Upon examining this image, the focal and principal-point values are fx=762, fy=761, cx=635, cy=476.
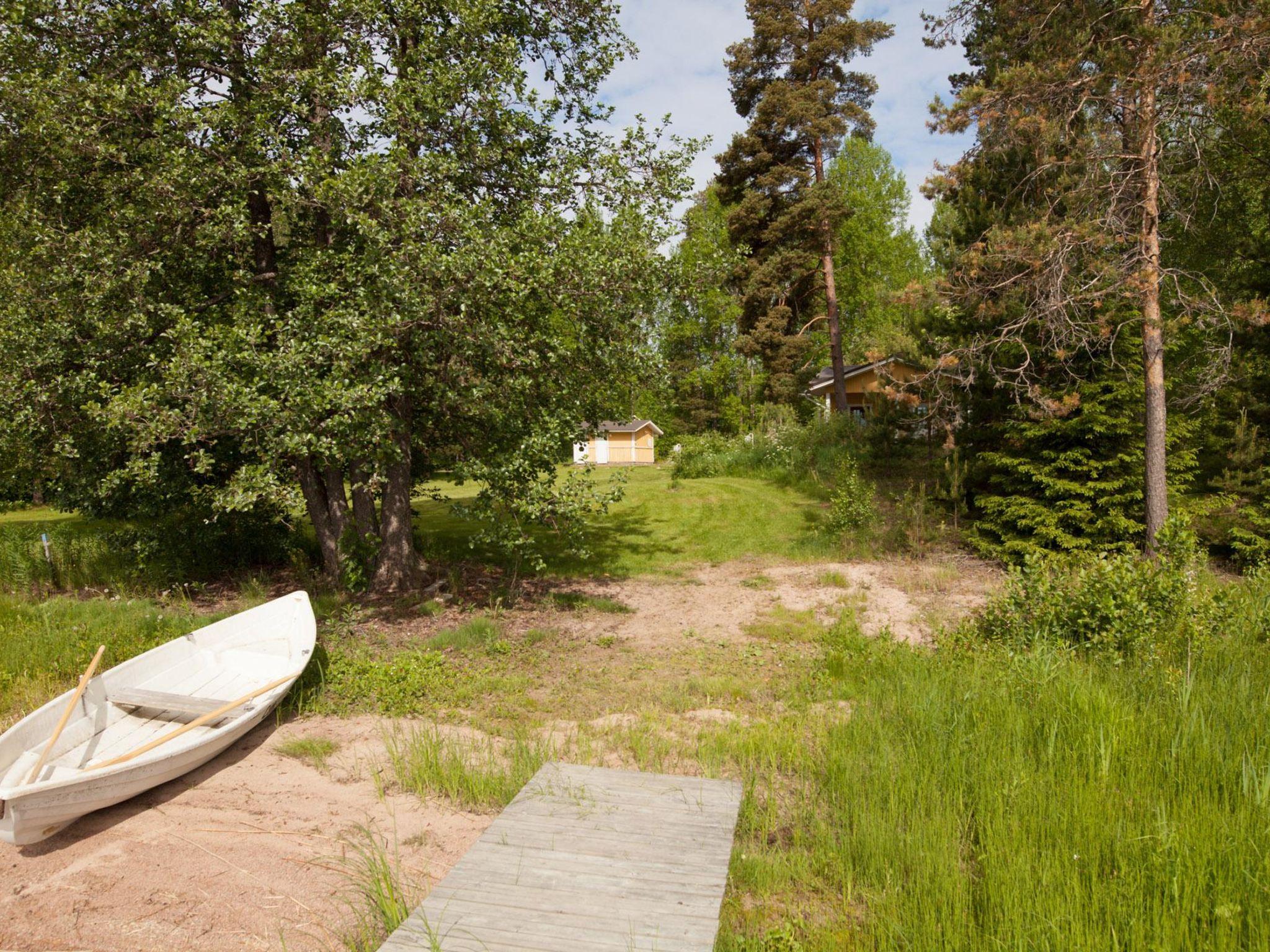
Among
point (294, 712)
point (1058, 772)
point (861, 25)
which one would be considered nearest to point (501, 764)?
point (294, 712)

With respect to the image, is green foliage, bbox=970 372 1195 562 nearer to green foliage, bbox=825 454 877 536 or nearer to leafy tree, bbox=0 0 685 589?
green foliage, bbox=825 454 877 536

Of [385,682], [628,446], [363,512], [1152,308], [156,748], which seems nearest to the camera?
[156,748]

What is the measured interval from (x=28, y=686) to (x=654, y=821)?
24.1ft

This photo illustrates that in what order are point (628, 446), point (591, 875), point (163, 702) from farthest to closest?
point (628, 446), point (163, 702), point (591, 875)

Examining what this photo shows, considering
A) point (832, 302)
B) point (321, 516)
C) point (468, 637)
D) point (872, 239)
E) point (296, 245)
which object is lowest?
point (468, 637)

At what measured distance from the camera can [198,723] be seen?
6.35 metres

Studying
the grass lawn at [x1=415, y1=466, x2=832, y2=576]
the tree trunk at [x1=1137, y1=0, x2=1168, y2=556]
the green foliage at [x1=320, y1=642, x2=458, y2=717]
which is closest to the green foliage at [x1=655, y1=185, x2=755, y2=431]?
the grass lawn at [x1=415, y1=466, x2=832, y2=576]

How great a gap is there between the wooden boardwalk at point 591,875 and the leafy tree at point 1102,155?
29.8 feet

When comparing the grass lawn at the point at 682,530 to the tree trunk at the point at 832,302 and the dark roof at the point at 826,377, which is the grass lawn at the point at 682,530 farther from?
the dark roof at the point at 826,377

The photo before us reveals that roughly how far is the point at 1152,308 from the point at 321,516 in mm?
13203

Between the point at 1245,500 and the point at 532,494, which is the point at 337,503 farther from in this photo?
the point at 1245,500

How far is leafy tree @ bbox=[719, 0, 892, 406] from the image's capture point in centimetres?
2439

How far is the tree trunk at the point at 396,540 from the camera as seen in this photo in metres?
12.2

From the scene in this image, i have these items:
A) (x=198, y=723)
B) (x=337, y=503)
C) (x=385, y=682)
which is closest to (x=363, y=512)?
(x=337, y=503)
